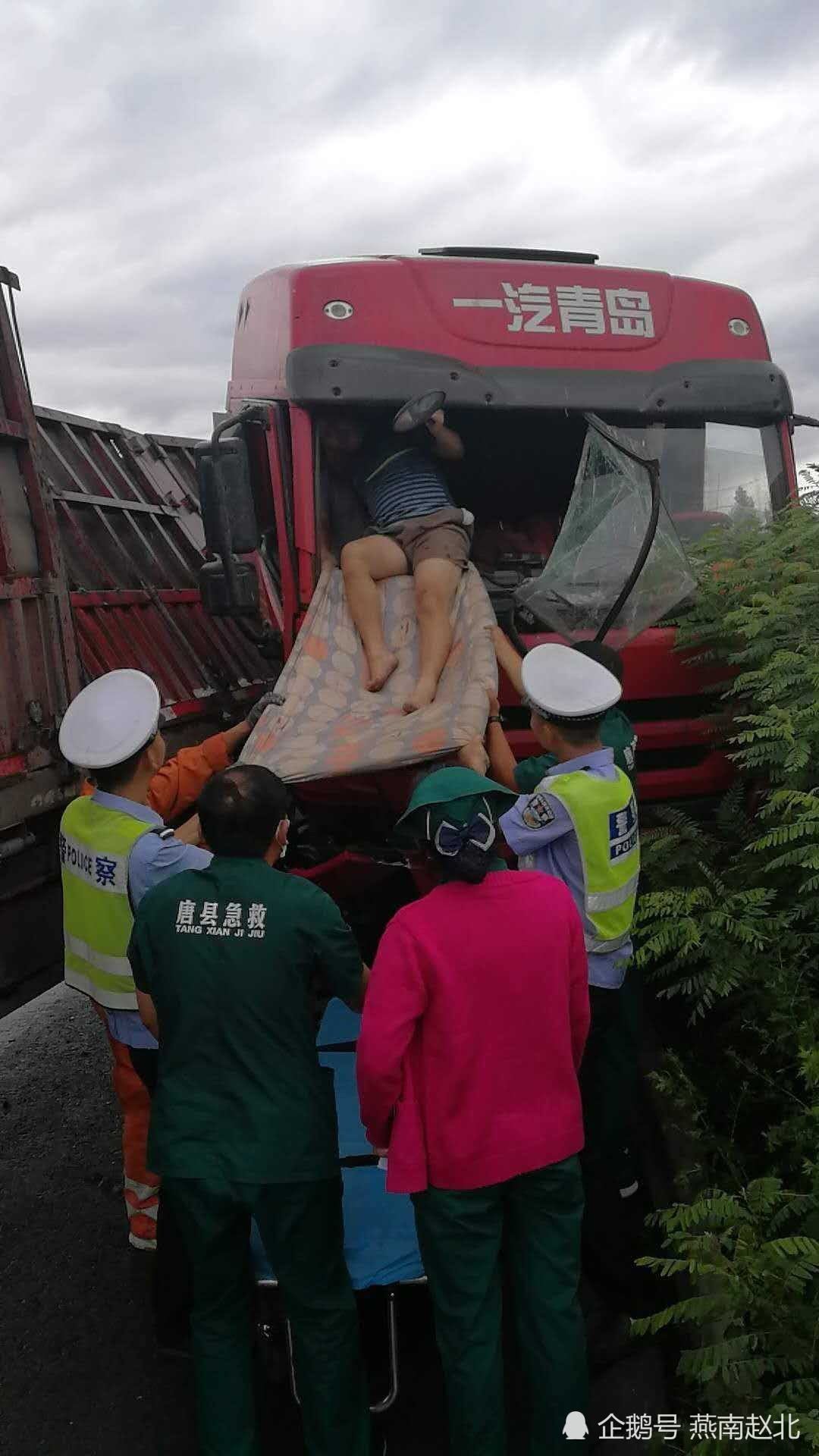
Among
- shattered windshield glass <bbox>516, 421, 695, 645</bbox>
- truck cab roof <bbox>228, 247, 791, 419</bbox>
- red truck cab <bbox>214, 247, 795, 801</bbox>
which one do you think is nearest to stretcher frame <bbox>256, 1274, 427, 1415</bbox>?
red truck cab <bbox>214, 247, 795, 801</bbox>

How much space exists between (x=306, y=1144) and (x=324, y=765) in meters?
1.54

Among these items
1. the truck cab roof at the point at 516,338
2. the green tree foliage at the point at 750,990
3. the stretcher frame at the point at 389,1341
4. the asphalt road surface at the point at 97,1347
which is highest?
the truck cab roof at the point at 516,338

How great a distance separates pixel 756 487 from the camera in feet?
17.0

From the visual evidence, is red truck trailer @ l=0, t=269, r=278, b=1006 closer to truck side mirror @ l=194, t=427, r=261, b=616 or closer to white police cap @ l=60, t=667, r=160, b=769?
truck side mirror @ l=194, t=427, r=261, b=616

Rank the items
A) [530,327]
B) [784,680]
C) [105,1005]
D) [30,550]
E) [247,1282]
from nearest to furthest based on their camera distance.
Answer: [247,1282]
[105,1005]
[784,680]
[30,550]
[530,327]

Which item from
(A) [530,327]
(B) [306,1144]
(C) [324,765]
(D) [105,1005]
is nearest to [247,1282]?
(B) [306,1144]

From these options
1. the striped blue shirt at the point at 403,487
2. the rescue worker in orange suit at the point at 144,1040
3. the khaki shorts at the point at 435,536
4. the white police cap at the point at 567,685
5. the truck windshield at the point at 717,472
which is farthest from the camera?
the truck windshield at the point at 717,472

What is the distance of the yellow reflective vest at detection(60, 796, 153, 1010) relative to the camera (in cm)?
302

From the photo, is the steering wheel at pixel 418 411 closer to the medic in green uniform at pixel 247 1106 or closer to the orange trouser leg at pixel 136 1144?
the medic in green uniform at pixel 247 1106

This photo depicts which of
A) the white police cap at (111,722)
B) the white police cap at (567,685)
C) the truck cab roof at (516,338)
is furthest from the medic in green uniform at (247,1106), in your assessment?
the truck cab roof at (516,338)

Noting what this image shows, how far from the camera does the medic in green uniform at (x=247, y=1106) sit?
7.89 ft

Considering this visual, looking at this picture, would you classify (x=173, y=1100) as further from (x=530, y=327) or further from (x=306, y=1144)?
(x=530, y=327)

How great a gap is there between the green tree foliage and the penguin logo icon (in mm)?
262

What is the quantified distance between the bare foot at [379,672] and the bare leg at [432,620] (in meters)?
0.13
